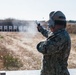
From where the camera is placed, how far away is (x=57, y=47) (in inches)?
127

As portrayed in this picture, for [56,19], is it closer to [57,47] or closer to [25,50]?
[57,47]

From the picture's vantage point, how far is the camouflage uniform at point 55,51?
10.5 feet

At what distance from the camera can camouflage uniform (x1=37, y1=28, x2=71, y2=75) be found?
10.5ft

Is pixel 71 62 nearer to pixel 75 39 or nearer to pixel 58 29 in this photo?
pixel 75 39

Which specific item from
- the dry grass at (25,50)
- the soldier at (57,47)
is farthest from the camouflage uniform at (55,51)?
the dry grass at (25,50)

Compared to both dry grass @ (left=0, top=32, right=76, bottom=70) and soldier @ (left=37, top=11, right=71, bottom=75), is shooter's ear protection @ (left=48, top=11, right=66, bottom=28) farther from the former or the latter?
dry grass @ (left=0, top=32, right=76, bottom=70)

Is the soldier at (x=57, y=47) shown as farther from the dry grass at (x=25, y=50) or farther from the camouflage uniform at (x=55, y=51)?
the dry grass at (x=25, y=50)

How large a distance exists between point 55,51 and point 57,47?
53mm

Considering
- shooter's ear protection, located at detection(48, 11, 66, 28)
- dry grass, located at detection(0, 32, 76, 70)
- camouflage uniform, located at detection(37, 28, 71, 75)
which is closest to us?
camouflage uniform, located at detection(37, 28, 71, 75)

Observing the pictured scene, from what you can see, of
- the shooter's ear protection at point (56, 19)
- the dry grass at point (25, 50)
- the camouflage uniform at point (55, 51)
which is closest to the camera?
the camouflage uniform at point (55, 51)

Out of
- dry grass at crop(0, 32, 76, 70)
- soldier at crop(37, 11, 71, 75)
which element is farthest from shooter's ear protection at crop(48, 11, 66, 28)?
dry grass at crop(0, 32, 76, 70)

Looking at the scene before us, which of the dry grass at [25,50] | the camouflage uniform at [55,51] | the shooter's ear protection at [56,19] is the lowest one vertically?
the dry grass at [25,50]

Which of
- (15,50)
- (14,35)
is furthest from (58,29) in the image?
(14,35)

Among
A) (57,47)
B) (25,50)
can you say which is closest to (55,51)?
(57,47)
